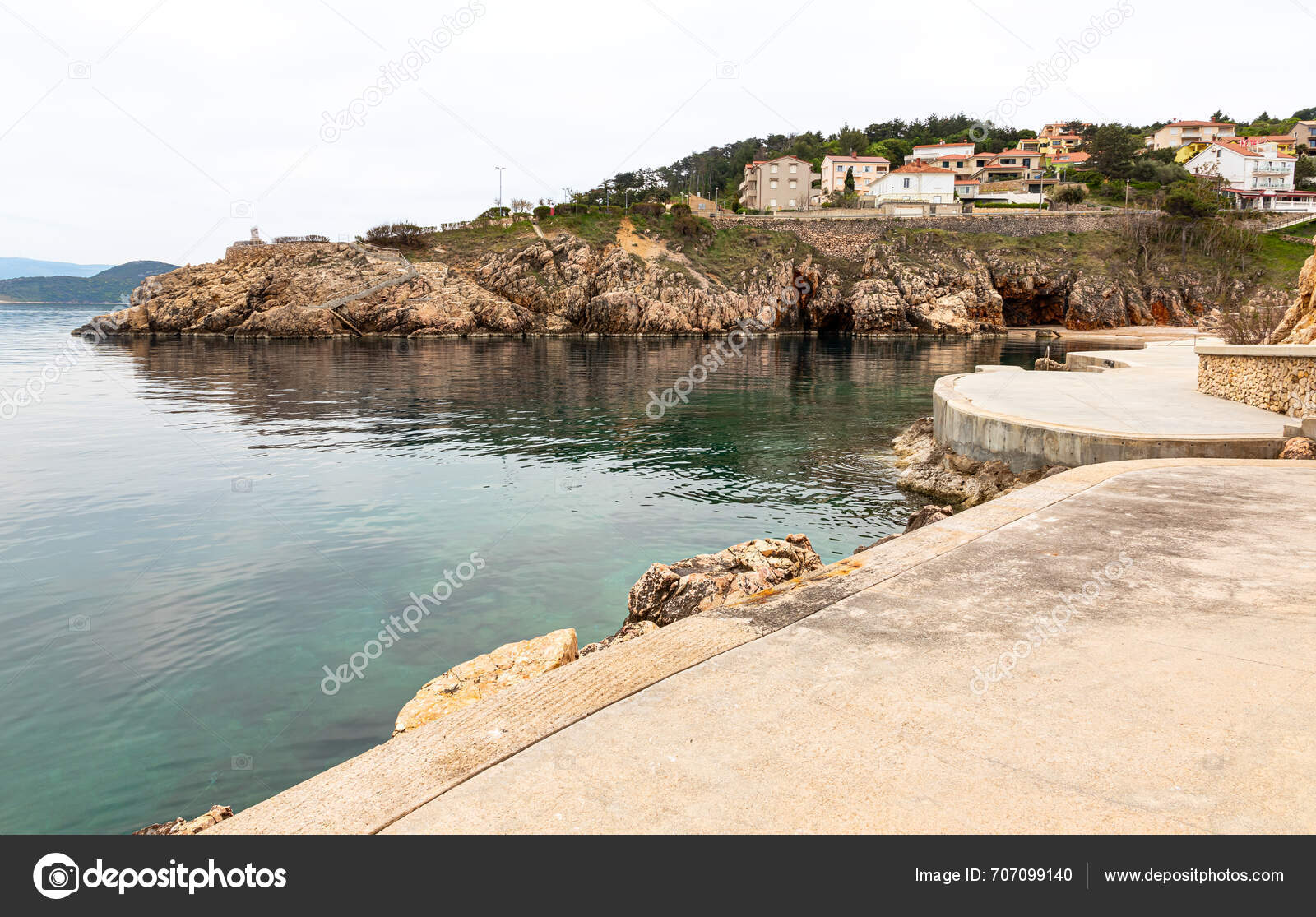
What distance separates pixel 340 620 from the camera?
1030 centimetres

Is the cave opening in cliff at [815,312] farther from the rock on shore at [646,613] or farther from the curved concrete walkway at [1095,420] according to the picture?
the rock on shore at [646,613]

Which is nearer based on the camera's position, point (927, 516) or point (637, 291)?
point (927, 516)

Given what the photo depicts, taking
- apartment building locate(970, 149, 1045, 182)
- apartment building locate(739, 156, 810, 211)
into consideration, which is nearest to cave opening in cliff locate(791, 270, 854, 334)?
apartment building locate(739, 156, 810, 211)

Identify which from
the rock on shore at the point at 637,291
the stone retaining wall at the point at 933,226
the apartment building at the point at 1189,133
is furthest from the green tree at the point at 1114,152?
the rock on shore at the point at 637,291

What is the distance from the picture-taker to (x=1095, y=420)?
14781 mm

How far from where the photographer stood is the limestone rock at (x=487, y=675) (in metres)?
6.76

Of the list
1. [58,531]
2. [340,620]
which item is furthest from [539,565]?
[58,531]

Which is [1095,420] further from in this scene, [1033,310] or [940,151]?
[940,151]

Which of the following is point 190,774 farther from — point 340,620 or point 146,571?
point 146,571

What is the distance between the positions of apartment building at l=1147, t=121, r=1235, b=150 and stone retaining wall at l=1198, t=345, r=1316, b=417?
15298 centimetres

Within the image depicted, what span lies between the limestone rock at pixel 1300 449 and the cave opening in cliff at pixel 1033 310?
8701 centimetres

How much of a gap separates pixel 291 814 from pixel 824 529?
1197cm
